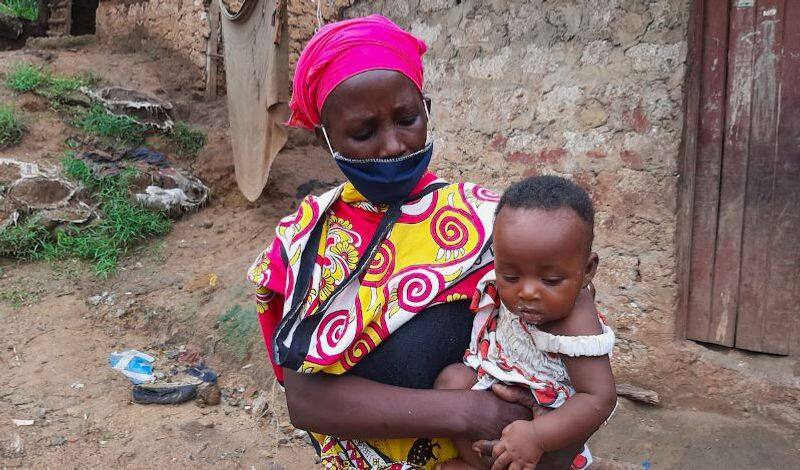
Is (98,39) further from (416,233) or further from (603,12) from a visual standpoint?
(416,233)

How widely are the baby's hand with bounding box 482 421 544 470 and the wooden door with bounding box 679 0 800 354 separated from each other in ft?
7.90

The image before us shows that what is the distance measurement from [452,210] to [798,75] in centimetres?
239

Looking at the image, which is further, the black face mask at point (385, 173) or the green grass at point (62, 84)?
the green grass at point (62, 84)

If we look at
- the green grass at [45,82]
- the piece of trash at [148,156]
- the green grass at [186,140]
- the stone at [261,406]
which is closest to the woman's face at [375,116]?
the stone at [261,406]

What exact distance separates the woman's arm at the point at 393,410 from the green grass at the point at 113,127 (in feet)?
22.2

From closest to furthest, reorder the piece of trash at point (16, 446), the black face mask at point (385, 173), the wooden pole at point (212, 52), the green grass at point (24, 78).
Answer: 1. the black face mask at point (385, 173)
2. the piece of trash at point (16, 446)
3. the green grass at point (24, 78)
4. the wooden pole at point (212, 52)

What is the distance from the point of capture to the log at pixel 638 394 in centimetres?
335

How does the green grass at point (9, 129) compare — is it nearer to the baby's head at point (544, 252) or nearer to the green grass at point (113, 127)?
the green grass at point (113, 127)

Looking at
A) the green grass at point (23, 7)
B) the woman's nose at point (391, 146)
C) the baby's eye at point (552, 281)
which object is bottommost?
the baby's eye at point (552, 281)

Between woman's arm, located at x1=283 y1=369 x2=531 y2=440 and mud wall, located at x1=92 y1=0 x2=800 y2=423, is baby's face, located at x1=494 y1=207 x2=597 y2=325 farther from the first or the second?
mud wall, located at x1=92 y1=0 x2=800 y2=423

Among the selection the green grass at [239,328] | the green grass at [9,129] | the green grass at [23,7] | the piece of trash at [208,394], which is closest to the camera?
the piece of trash at [208,394]

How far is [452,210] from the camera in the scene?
4.68 ft

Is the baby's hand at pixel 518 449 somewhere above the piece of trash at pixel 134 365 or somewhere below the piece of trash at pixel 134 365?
above

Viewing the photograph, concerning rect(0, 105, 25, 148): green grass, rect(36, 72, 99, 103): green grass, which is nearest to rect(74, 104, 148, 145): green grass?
rect(36, 72, 99, 103): green grass
